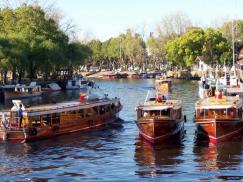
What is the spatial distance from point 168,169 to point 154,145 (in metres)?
7.39

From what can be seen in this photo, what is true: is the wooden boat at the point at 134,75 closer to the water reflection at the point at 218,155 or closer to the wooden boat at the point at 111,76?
the wooden boat at the point at 111,76

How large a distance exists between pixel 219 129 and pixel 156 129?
4.70m

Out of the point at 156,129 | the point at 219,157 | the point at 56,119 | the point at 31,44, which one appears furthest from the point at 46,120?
the point at 31,44

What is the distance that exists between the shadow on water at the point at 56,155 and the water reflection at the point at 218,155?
20.8 feet

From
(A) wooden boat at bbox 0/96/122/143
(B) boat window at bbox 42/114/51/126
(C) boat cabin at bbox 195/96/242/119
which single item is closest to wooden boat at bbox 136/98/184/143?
(C) boat cabin at bbox 195/96/242/119

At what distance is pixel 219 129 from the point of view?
4188 centimetres

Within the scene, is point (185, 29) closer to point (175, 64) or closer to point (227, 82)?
point (175, 64)

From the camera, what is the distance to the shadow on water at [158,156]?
34062 millimetres

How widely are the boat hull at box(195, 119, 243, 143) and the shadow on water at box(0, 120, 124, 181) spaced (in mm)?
7179

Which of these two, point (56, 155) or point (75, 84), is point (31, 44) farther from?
point (56, 155)

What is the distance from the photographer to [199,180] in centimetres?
3159

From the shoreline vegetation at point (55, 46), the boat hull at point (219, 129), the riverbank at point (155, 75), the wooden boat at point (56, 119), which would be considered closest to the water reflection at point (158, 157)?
the boat hull at point (219, 129)

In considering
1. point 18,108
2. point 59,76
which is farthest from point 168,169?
point 59,76

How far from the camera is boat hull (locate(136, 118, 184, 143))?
41500 mm
